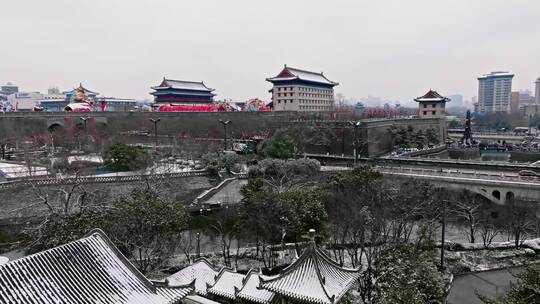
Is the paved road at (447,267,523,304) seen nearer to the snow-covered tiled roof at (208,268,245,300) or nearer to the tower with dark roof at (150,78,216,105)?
the snow-covered tiled roof at (208,268,245,300)

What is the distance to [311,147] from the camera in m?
40.6

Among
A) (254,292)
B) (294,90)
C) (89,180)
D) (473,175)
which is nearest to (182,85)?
(294,90)

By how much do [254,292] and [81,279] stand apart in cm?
461

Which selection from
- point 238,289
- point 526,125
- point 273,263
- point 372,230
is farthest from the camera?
point 526,125

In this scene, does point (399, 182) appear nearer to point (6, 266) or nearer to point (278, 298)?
point (278, 298)

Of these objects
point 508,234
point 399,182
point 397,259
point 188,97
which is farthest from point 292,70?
point 397,259

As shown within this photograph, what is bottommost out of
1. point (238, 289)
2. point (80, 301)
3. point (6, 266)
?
point (238, 289)

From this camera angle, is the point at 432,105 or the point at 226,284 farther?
the point at 432,105

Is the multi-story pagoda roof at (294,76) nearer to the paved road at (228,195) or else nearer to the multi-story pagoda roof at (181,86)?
the multi-story pagoda roof at (181,86)

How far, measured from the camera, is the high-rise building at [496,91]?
117m

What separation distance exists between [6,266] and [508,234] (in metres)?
21.6

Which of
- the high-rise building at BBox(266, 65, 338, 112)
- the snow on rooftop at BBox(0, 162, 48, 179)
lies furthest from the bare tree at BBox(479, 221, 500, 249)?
the high-rise building at BBox(266, 65, 338, 112)

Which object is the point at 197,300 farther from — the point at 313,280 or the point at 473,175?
the point at 473,175

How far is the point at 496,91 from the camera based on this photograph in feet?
392
